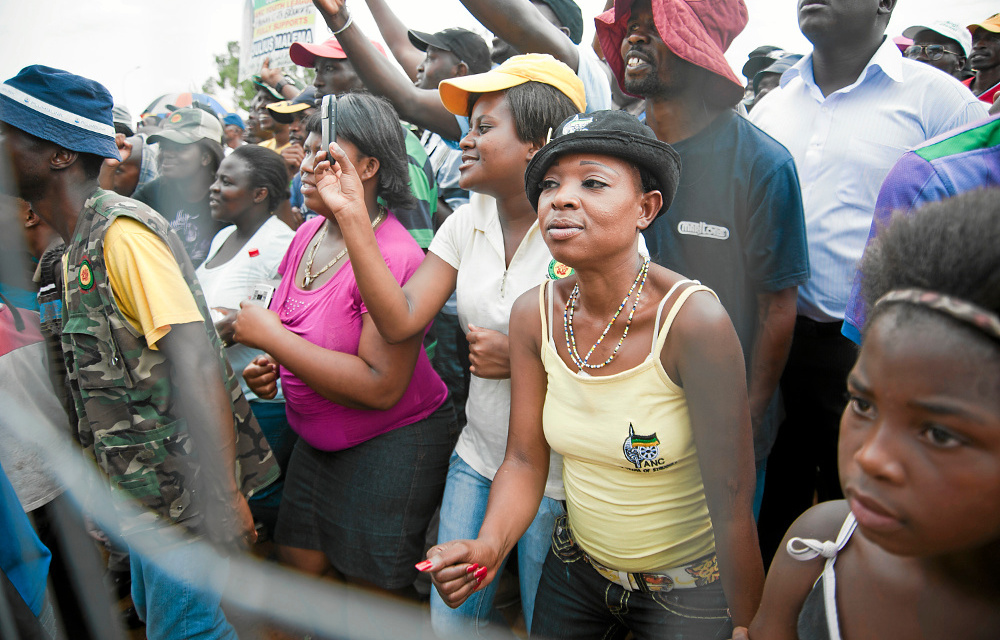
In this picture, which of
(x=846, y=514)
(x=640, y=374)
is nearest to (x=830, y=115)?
(x=640, y=374)

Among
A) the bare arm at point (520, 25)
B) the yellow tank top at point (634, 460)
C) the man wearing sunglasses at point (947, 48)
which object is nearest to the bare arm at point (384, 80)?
the bare arm at point (520, 25)

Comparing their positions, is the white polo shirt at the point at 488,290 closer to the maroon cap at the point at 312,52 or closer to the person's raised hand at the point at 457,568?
the person's raised hand at the point at 457,568

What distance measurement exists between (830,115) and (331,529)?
2.37 metres

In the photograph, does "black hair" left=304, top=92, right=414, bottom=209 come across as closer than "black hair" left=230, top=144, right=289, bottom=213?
Yes

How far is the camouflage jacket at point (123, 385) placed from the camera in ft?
6.00

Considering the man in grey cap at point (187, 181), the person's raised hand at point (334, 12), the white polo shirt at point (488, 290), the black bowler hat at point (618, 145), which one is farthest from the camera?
the man in grey cap at point (187, 181)

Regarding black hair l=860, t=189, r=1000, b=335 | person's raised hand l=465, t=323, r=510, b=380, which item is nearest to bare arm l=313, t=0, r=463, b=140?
person's raised hand l=465, t=323, r=510, b=380

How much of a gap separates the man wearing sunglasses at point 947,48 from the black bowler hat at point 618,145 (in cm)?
368

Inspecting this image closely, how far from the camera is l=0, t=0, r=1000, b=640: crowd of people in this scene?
4.34ft

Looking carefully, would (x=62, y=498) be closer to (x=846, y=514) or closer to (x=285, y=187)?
(x=285, y=187)

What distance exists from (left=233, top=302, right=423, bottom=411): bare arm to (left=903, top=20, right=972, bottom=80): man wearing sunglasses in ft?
13.6

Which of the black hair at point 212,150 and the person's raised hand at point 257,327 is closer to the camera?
the person's raised hand at point 257,327

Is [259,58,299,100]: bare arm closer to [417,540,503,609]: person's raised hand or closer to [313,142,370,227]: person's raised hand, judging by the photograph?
[313,142,370,227]: person's raised hand

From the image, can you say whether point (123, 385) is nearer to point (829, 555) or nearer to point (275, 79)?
point (829, 555)
